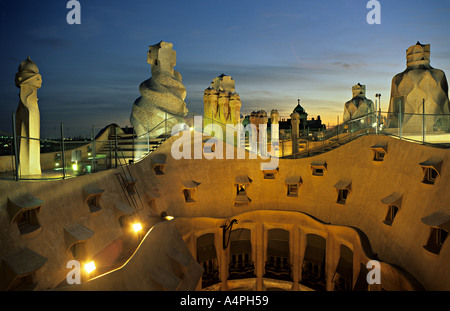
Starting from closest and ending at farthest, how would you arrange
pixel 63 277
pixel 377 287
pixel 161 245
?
pixel 63 277 → pixel 377 287 → pixel 161 245

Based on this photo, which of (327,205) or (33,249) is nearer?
(33,249)

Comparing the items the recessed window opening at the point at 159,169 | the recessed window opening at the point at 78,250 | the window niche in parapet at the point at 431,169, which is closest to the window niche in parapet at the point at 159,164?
the recessed window opening at the point at 159,169

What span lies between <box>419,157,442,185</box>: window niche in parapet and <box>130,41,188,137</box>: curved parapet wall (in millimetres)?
12189

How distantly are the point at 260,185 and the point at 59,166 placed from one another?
10047 millimetres

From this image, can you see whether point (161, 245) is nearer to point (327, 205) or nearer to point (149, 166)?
point (149, 166)

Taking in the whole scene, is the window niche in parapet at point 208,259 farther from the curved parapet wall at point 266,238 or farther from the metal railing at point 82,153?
the metal railing at point 82,153

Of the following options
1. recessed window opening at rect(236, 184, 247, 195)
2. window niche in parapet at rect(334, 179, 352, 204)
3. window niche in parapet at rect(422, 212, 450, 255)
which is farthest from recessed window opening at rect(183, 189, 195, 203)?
window niche in parapet at rect(422, 212, 450, 255)

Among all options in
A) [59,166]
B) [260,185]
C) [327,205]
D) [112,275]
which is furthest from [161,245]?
[327,205]

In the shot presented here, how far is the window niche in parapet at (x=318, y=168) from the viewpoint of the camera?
1482 cm

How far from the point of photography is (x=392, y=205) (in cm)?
1080

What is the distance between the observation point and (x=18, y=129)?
922cm

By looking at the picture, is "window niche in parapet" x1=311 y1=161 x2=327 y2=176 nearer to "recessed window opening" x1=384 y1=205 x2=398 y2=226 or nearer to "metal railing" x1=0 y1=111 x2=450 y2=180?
"metal railing" x1=0 y1=111 x2=450 y2=180

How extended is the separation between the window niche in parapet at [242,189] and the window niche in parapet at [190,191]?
227 cm

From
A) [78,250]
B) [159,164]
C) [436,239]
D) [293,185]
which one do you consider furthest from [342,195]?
[78,250]
